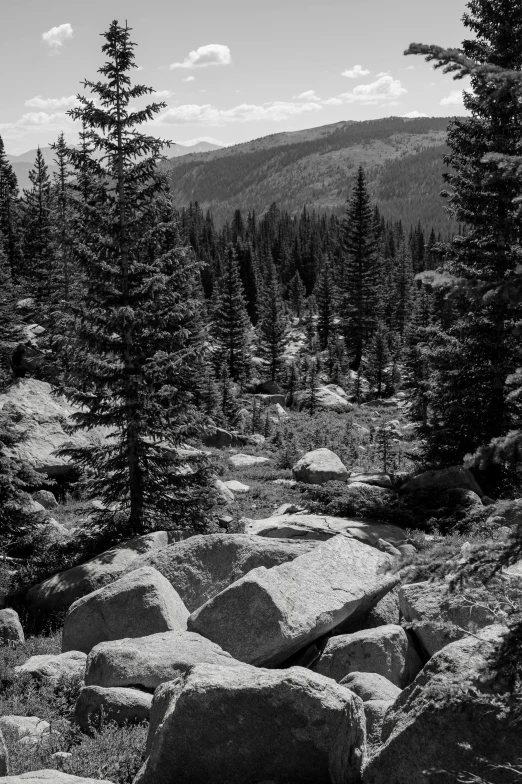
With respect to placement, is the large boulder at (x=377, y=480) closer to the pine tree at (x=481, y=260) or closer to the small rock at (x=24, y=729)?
the pine tree at (x=481, y=260)

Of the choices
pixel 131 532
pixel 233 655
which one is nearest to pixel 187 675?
pixel 233 655

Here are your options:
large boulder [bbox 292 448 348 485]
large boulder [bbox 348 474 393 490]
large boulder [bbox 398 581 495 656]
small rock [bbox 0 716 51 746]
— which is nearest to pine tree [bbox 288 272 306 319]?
large boulder [bbox 292 448 348 485]

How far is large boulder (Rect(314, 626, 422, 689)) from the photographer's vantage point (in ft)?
25.1

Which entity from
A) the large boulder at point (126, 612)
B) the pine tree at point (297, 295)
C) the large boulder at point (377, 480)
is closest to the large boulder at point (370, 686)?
the large boulder at point (126, 612)

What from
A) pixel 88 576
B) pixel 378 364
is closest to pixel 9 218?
pixel 378 364

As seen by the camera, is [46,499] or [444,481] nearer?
[444,481]

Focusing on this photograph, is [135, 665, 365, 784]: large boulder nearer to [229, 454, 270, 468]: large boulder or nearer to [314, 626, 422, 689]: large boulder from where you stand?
[314, 626, 422, 689]: large boulder

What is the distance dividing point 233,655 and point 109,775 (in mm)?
2275

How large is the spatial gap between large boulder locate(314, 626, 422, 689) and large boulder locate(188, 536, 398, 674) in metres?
0.43

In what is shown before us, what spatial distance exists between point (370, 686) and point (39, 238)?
60.1 m

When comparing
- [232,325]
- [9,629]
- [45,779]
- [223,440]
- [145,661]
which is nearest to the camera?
[45,779]

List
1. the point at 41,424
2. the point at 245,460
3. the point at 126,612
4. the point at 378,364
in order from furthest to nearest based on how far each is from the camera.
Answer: the point at 378,364, the point at 245,460, the point at 41,424, the point at 126,612

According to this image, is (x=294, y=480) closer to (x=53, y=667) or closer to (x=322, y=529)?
(x=322, y=529)

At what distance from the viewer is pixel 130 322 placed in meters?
14.1
